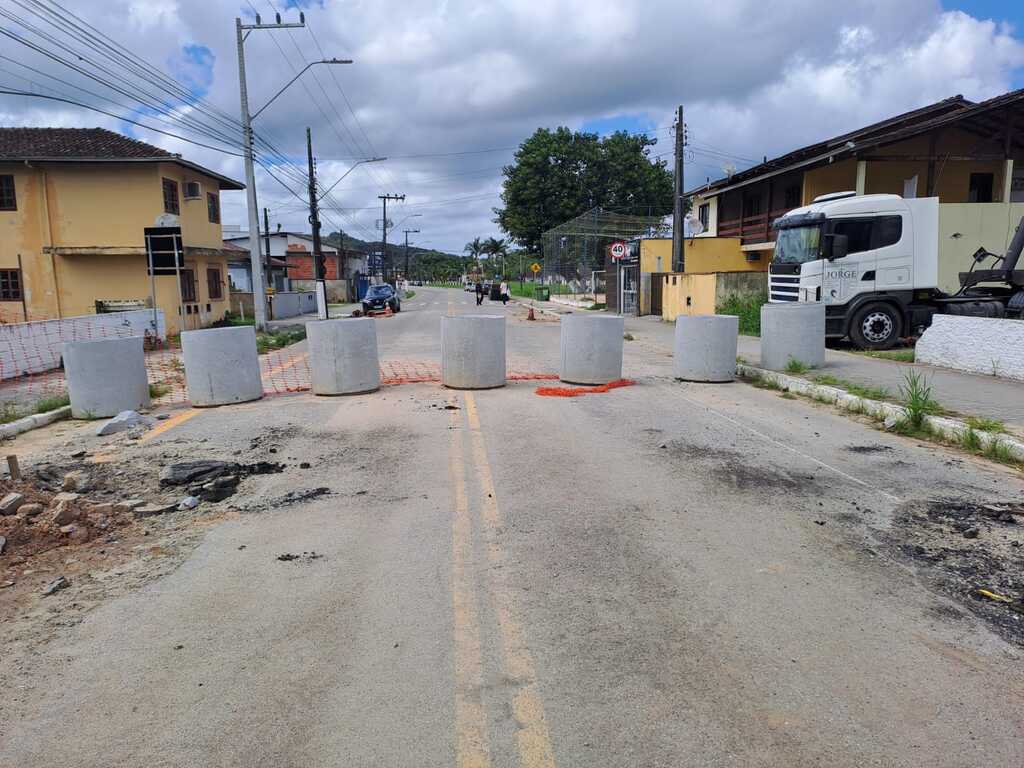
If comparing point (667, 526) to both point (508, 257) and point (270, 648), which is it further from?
point (508, 257)

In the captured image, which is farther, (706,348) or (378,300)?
(378,300)

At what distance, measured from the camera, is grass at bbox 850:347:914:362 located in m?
15.2

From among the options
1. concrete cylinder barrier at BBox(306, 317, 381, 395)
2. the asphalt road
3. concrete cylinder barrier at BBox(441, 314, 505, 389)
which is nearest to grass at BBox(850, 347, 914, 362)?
concrete cylinder barrier at BBox(441, 314, 505, 389)

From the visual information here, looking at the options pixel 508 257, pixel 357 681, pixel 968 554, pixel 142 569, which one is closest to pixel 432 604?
pixel 357 681

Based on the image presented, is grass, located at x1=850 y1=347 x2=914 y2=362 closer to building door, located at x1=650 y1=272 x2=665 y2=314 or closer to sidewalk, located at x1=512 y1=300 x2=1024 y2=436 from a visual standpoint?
sidewalk, located at x1=512 y1=300 x2=1024 y2=436

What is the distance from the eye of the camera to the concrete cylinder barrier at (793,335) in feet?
44.4

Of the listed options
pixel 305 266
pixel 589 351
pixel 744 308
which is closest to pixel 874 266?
pixel 744 308

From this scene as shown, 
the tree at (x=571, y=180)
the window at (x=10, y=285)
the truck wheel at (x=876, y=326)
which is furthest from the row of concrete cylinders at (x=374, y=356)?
the tree at (x=571, y=180)

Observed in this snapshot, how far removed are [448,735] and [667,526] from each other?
9.65 ft

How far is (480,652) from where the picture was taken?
3.85 m

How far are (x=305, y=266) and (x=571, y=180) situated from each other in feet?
99.1

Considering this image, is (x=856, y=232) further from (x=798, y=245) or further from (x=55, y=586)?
(x=55, y=586)

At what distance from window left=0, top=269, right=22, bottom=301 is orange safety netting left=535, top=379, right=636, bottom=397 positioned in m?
25.1

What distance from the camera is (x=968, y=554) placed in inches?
204
